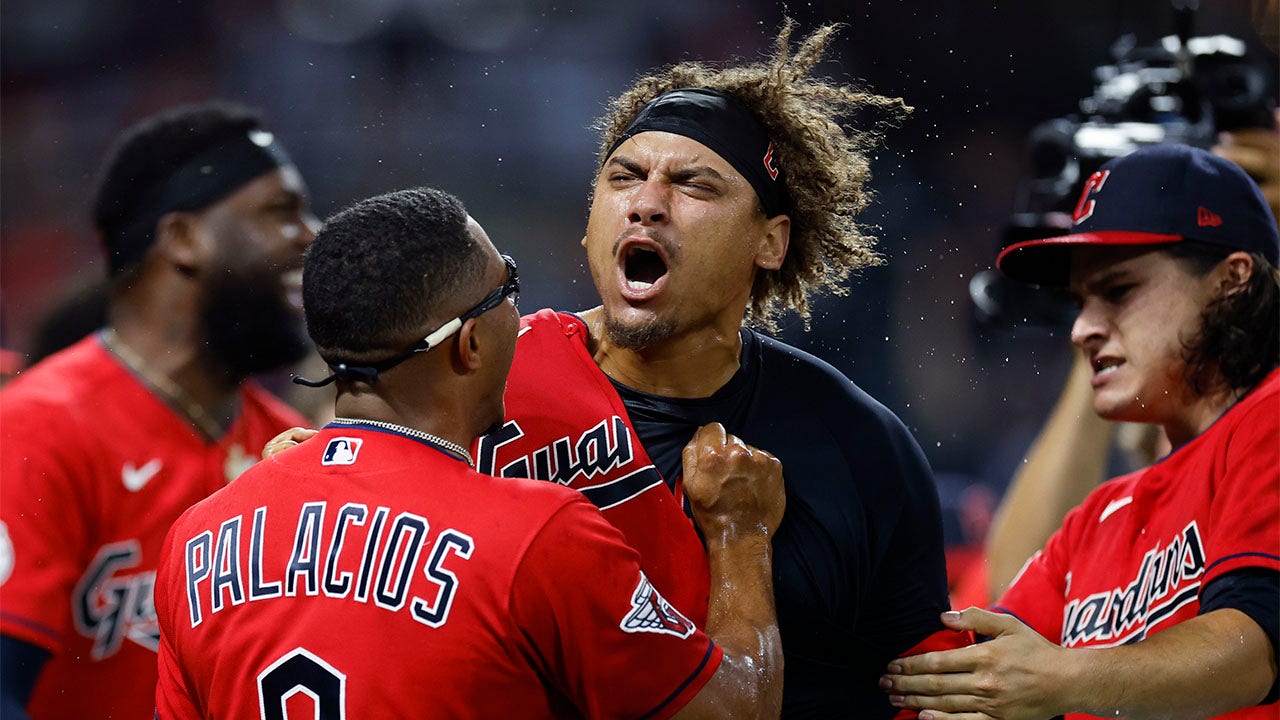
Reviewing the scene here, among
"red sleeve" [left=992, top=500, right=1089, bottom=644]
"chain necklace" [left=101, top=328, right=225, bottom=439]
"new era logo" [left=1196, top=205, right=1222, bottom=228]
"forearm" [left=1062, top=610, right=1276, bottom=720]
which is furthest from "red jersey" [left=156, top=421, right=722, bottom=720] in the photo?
"chain necklace" [left=101, top=328, right=225, bottom=439]

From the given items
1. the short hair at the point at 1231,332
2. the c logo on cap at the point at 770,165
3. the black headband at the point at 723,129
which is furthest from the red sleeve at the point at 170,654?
the short hair at the point at 1231,332

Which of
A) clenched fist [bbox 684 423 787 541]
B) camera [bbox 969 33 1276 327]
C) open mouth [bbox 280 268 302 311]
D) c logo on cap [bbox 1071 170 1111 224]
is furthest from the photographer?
open mouth [bbox 280 268 302 311]

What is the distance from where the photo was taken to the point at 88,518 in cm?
295

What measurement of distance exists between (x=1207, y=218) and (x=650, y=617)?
156 centimetres

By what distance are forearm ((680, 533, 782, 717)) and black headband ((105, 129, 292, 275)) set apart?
6.16 ft

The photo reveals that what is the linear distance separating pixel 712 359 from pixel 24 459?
5.67ft

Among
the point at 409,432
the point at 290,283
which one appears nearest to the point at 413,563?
the point at 409,432

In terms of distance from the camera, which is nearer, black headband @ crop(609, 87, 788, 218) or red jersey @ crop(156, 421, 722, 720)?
red jersey @ crop(156, 421, 722, 720)

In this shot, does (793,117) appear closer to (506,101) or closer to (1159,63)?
(1159,63)

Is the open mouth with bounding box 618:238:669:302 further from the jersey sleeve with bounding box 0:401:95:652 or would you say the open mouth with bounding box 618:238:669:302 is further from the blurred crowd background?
the jersey sleeve with bounding box 0:401:95:652

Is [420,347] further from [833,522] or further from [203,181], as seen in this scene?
[203,181]

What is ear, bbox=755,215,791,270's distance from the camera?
2156 mm

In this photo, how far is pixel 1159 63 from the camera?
3.30 m

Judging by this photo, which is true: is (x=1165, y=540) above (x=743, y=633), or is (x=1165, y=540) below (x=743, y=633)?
above
